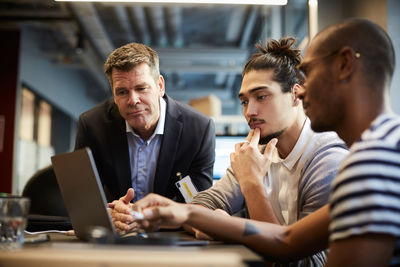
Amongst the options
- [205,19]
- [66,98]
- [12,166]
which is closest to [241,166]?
[12,166]

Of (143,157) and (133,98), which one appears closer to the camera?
(133,98)

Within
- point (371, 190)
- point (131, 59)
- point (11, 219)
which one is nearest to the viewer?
point (371, 190)

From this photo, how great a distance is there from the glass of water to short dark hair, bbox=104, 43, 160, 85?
1.09m

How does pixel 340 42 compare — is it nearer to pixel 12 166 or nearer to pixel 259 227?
pixel 259 227

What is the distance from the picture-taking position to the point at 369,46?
1.11 m

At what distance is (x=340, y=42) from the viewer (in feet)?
3.80

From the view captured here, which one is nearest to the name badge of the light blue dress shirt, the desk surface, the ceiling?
the light blue dress shirt

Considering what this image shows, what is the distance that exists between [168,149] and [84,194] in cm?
95

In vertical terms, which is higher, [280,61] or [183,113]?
[280,61]

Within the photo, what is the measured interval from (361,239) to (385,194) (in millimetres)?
101

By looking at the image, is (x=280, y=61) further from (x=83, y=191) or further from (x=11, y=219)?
(x=11, y=219)

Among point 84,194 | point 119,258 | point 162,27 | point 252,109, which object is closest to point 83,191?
point 84,194

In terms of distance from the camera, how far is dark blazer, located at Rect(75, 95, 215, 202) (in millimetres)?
2240

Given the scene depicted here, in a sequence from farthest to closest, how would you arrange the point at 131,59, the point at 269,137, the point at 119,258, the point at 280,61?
the point at 131,59 → the point at 280,61 → the point at 269,137 → the point at 119,258
